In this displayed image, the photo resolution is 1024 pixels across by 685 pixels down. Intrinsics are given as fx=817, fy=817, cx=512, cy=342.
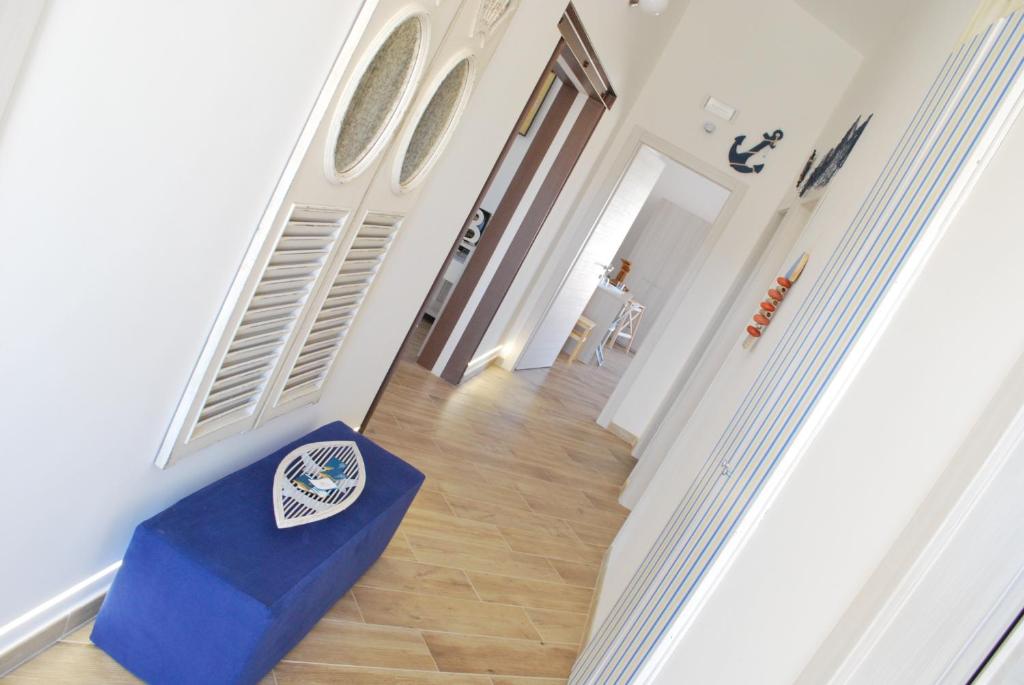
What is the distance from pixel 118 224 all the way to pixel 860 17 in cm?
481

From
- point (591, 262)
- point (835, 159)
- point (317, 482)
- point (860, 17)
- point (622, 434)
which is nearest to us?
point (317, 482)

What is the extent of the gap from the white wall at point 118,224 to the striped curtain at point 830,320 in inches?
52.4

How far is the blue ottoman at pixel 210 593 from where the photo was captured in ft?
6.31

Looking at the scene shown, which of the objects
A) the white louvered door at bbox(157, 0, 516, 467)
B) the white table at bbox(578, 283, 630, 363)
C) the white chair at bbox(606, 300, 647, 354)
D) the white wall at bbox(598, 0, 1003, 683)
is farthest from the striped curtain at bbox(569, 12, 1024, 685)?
the white chair at bbox(606, 300, 647, 354)

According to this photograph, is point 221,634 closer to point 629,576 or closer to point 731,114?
point 629,576

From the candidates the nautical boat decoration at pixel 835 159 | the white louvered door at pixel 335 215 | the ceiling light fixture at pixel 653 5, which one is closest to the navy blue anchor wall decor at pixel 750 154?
the nautical boat decoration at pixel 835 159

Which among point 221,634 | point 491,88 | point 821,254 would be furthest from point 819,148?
point 221,634

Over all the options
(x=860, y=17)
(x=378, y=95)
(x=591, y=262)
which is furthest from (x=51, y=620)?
(x=591, y=262)

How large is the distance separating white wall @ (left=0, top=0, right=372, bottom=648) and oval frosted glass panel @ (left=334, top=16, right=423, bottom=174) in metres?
0.17

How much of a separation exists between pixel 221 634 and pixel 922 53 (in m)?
3.03

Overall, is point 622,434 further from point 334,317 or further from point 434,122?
point 434,122

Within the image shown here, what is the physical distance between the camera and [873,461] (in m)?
1.52

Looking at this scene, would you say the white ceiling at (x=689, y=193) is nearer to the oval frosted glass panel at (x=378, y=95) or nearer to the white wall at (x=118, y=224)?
the oval frosted glass panel at (x=378, y=95)

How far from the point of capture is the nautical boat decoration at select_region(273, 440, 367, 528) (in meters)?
2.29
